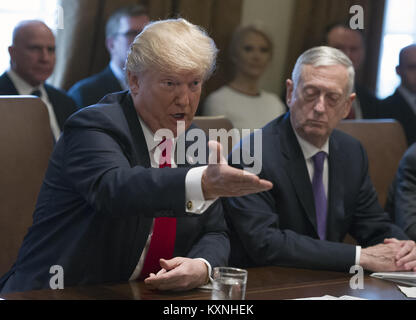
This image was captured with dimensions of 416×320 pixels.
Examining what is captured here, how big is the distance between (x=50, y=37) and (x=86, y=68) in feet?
2.02

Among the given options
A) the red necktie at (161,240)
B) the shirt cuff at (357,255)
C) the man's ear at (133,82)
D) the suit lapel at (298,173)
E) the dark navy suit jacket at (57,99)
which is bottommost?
the shirt cuff at (357,255)

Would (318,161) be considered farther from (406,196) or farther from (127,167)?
(127,167)

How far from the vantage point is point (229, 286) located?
1.44 meters

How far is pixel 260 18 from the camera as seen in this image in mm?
4980

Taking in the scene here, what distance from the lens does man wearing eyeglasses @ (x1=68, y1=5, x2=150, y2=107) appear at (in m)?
3.58

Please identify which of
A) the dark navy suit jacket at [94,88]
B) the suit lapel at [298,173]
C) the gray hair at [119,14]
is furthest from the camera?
the gray hair at [119,14]

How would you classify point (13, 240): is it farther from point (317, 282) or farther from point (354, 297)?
point (354, 297)

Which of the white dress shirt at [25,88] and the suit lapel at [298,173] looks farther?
the white dress shirt at [25,88]

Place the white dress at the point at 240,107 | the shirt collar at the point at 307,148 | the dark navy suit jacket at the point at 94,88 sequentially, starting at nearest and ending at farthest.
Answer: the shirt collar at the point at 307,148, the dark navy suit jacket at the point at 94,88, the white dress at the point at 240,107

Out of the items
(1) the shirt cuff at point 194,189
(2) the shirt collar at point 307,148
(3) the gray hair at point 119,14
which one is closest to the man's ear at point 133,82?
(1) the shirt cuff at point 194,189

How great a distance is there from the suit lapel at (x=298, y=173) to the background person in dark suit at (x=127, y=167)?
0.45 metres

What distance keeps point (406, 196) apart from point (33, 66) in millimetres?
1975

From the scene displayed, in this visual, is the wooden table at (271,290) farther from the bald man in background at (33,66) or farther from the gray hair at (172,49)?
the bald man in background at (33,66)

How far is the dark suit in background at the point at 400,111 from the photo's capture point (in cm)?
439
